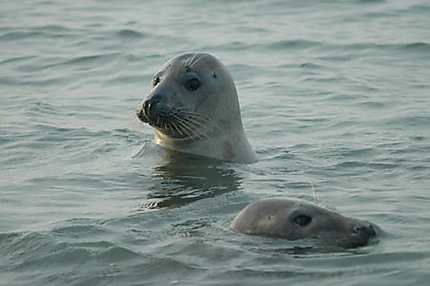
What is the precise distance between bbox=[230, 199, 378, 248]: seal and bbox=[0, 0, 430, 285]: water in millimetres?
68

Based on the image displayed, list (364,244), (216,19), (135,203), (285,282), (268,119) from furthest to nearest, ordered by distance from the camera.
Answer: (216,19)
(268,119)
(135,203)
(364,244)
(285,282)

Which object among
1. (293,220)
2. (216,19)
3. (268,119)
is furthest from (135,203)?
(216,19)

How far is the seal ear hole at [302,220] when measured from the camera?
5040 millimetres

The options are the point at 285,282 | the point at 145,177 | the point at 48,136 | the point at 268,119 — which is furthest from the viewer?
the point at 268,119

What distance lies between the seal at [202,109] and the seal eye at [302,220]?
9.44 ft

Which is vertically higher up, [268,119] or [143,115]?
[143,115]

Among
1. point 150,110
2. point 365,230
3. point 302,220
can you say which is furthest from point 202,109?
point 365,230

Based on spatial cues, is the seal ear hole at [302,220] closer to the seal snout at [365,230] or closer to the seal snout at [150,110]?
the seal snout at [365,230]

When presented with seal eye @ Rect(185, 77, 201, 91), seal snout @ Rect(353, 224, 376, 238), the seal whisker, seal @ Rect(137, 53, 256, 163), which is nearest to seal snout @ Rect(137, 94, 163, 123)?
seal @ Rect(137, 53, 256, 163)

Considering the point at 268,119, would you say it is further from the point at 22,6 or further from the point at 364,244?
the point at 22,6

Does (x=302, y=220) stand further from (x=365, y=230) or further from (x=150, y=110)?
(x=150, y=110)

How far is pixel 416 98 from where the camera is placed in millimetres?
10852

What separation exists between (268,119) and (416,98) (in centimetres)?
192

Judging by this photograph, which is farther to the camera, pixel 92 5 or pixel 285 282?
pixel 92 5
